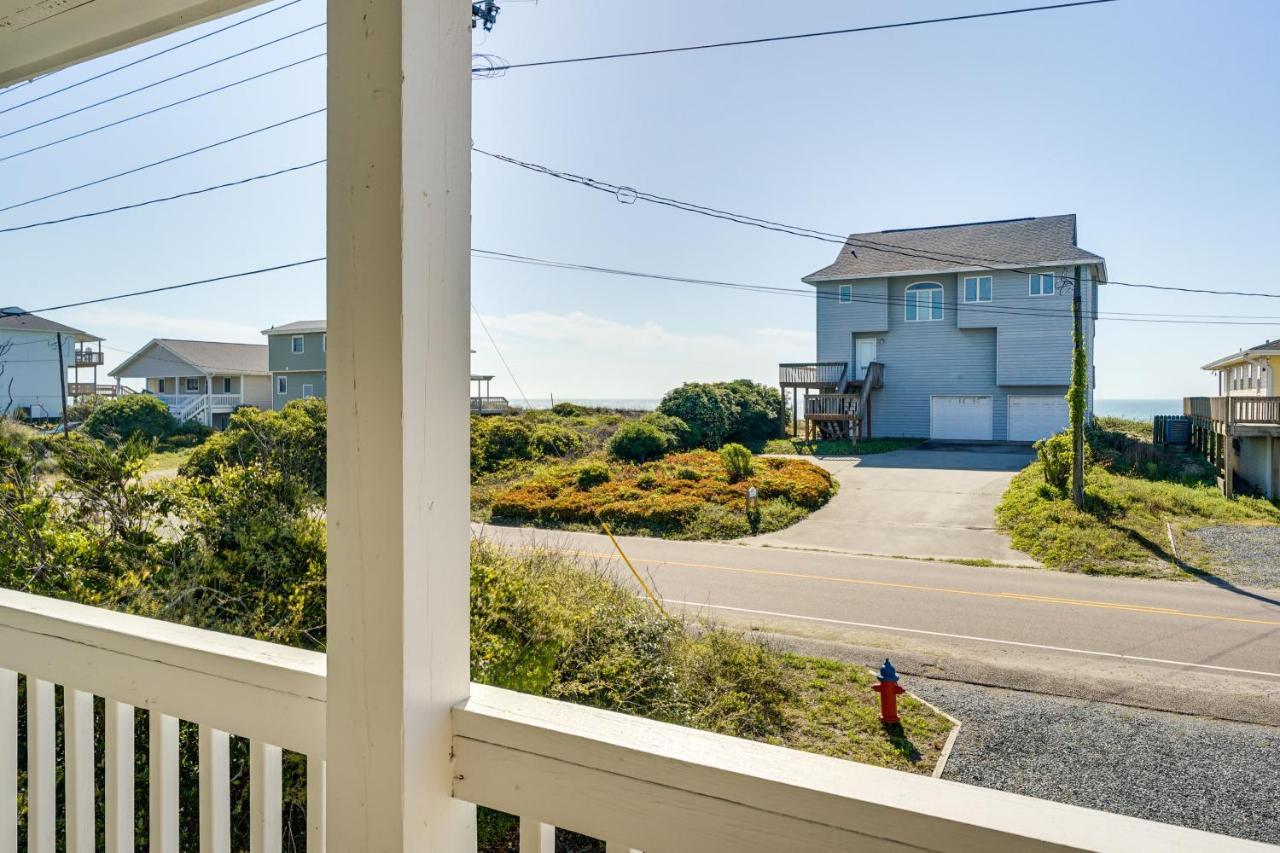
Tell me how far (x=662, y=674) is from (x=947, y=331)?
114 inches

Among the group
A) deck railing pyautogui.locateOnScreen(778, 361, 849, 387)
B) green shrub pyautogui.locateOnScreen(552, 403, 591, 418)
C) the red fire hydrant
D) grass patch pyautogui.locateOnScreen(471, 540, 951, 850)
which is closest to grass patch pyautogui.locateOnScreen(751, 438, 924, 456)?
deck railing pyautogui.locateOnScreen(778, 361, 849, 387)

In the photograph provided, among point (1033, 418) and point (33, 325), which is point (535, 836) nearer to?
point (33, 325)

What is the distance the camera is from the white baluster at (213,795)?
56 centimetres

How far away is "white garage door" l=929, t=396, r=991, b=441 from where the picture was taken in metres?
3.99

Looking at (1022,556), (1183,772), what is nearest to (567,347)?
(1022,556)

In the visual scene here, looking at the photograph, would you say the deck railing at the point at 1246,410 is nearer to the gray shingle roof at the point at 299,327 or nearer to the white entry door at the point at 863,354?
the white entry door at the point at 863,354

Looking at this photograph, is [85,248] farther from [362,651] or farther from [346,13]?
[362,651]

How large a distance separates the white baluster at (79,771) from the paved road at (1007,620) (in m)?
2.57

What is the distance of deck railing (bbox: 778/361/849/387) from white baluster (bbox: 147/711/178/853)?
3941 millimetres

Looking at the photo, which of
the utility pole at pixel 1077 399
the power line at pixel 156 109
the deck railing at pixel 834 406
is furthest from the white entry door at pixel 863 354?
the power line at pixel 156 109

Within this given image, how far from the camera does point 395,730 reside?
428 millimetres

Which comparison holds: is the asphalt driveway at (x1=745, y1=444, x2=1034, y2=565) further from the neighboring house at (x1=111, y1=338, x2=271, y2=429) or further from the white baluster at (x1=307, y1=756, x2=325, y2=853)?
the white baluster at (x1=307, y1=756, x2=325, y2=853)

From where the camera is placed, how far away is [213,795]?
56 cm

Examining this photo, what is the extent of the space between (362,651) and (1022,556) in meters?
4.21
